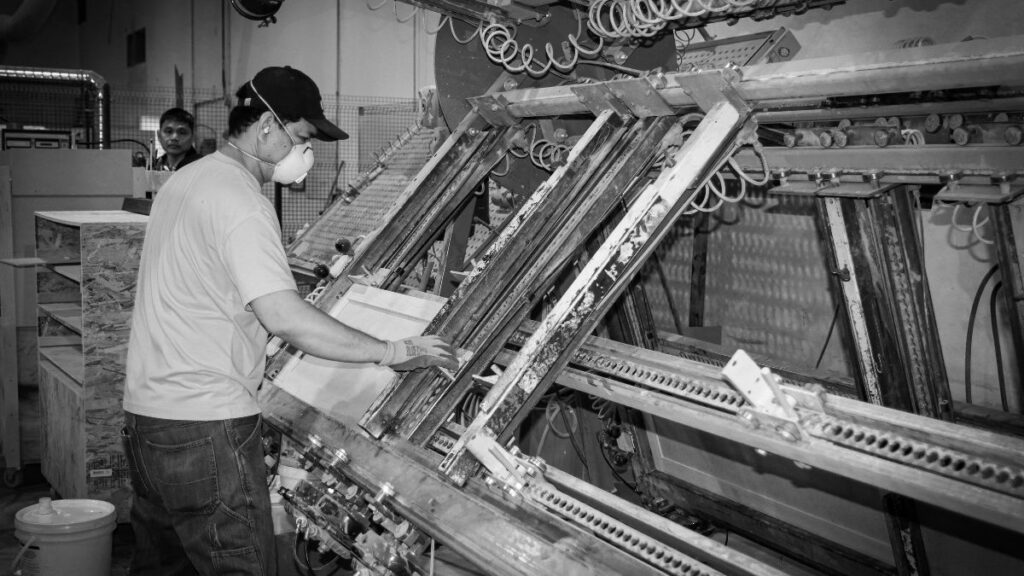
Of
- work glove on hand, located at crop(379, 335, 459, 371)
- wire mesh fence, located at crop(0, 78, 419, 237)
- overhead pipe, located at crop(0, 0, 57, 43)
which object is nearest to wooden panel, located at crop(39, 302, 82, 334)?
wire mesh fence, located at crop(0, 78, 419, 237)

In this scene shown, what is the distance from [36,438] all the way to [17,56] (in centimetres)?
1647

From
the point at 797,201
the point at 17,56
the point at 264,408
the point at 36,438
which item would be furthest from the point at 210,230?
the point at 17,56

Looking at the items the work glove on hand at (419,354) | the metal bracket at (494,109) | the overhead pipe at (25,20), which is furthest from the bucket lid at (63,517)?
the overhead pipe at (25,20)

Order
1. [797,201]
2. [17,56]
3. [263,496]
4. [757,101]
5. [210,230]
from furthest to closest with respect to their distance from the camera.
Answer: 1. [17,56]
2. [797,201]
3. [757,101]
4. [263,496]
5. [210,230]

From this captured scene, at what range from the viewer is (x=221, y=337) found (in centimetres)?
257

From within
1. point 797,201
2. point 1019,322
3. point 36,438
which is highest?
point 797,201

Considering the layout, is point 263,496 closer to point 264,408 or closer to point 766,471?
point 264,408

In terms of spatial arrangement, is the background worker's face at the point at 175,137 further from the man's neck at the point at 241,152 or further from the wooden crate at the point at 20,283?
the man's neck at the point at 241,152

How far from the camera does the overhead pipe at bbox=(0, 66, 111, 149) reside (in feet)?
28.2

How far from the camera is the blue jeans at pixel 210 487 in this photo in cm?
257

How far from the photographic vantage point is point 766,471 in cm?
369

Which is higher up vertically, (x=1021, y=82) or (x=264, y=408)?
(x=1021, y=82)

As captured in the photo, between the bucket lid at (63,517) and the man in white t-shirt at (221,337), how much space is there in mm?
1328

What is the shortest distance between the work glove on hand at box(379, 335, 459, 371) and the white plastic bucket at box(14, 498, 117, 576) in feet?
6.49
